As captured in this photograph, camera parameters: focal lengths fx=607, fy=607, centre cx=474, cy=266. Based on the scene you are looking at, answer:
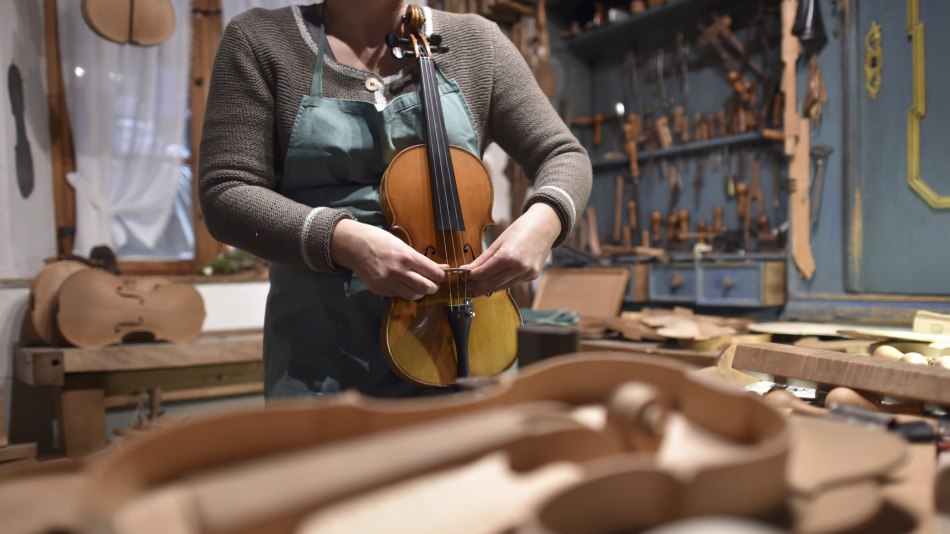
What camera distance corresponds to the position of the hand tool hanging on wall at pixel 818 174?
291 centimetres

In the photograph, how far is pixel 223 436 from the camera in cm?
38

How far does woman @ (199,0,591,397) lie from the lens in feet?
3.40

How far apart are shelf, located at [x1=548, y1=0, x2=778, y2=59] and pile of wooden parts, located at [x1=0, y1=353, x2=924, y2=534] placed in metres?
3.76

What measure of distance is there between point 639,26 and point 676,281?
1.81 metres

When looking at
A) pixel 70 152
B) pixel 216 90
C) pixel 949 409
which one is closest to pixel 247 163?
pixel 216 90

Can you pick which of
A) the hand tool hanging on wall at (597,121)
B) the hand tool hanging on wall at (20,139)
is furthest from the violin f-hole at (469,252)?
the hand tool hanging on wall at (597,121)

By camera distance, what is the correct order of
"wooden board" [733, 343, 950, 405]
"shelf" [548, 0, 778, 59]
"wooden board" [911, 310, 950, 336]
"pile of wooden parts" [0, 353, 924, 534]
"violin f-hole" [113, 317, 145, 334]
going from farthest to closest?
"shelf" [548, 0, 778, 59] < "violin f-hole" [113, 317, 145, 334] < "wooden board" [911, 310, 950, 336] < "wooden board" [733, 343, 950, 405] < "pile of wooden parts" [0, 353, 924, 534]

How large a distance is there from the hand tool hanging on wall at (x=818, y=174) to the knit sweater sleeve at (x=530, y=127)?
215cm

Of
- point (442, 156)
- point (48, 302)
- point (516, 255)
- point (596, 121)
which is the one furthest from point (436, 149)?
point (596, 121)

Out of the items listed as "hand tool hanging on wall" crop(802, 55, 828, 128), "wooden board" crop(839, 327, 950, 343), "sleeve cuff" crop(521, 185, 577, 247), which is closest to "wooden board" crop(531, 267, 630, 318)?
"hand tool hanging on wall" crop(802, 55, 828, 128)

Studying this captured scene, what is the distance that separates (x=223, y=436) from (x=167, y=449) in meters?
0.03

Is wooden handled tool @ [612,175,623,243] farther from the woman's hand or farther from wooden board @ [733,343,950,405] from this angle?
wooden board @ [733,343,950,405]

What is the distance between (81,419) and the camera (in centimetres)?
273

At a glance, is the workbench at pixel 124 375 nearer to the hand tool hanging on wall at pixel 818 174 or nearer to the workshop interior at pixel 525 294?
the workshop interior at pixel 525 294
